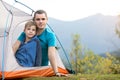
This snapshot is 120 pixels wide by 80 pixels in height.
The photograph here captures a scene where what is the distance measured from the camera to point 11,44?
842cm

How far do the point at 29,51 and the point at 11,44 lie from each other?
44cm

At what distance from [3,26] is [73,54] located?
75.1 feet

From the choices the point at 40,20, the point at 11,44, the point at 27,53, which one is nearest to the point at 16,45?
the point at 11,44

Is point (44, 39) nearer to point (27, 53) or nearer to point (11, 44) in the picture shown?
point (27, 53)

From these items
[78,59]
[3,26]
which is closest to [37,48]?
[3,26]

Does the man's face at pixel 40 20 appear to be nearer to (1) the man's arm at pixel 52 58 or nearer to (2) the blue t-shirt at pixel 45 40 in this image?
(2) the blue t-shirt at pixel 45 40

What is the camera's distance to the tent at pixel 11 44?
26.5 feet

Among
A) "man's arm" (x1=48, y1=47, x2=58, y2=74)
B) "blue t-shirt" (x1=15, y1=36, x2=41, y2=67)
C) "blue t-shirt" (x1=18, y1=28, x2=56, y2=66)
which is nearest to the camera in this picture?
"man's arm" (x1=48, y1=47, x2=58, y2=74)

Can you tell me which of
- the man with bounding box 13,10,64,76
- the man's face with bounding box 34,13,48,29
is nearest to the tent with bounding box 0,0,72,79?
the man with bounding box 13,10,64,76

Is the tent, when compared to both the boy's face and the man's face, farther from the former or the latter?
the man's face

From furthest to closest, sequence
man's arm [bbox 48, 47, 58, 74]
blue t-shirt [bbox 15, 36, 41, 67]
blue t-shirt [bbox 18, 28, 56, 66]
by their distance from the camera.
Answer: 1. blue t-shirt [bbox 15, 36, 41, 67]
2. blue t-shirt [bbox 18, 28, 56, 66]
3. man's arm [bbox 48, 47, 58, 74]

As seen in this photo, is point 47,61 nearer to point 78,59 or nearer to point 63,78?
point 63,78

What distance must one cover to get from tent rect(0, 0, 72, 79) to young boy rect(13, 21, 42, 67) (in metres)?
0.12

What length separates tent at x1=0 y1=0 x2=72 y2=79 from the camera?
8086mm
